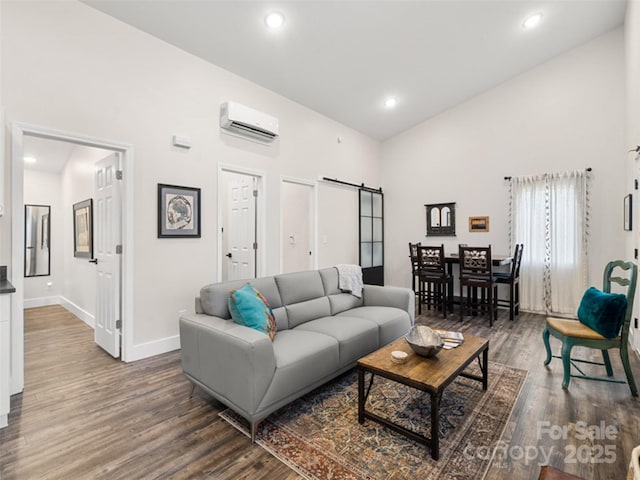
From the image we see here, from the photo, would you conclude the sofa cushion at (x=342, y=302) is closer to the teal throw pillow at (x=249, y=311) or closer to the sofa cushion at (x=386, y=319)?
the sofa cushion at (x=386, y=319)

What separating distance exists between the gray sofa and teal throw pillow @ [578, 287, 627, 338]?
59.8 inches

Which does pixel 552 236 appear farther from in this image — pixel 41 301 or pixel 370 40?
pixel 41 301

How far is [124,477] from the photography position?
1577 millimetres

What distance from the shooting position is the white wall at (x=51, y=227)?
5.50 m

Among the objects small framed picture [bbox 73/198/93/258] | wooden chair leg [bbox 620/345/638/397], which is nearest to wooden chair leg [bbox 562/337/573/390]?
wooden chair leg [bbox 620/345/638/397]

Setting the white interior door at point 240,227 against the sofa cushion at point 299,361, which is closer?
the sofa cushion at point 299,361

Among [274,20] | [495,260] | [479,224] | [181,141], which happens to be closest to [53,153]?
[181,141]

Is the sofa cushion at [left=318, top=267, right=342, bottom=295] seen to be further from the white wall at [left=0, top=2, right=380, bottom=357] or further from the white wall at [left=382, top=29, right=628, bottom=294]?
the white wall at [left=382, top=29, right=628, bottom=294]

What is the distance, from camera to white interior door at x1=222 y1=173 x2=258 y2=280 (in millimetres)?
4457

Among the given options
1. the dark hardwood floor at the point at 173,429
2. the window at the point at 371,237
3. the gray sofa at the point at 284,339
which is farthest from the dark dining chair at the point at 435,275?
the dark hardwood floor at the point at 173,429

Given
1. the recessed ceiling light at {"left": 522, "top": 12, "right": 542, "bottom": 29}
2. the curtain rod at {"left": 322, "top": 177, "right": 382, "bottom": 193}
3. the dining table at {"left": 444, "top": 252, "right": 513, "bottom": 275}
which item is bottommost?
the dining table at {"left": 444, "top": 252, "right": 513, "bottom": 275}

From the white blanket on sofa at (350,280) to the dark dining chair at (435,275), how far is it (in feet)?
5.24

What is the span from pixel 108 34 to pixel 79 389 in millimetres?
3134

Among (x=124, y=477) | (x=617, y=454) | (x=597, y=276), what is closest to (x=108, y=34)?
(x=124, y=477)
